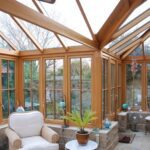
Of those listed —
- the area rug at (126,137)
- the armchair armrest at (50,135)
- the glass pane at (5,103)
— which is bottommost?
the area rug at (126,137)

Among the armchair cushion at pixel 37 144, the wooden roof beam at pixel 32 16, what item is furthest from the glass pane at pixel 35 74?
the wooden roof beam at pixel 32 16

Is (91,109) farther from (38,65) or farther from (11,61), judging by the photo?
(11,61)

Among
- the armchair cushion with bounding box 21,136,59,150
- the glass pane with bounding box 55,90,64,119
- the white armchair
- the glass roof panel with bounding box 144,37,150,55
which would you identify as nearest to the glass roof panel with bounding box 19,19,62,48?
the glass pane with bounding box 55,90,64,119

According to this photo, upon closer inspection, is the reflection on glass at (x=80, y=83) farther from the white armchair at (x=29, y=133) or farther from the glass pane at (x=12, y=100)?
the glass pane at (x=12, y=100)

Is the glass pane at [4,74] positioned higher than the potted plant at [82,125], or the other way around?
the glass pane at [4,74]

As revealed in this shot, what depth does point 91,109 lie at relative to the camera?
524cm

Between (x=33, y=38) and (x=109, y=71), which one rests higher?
(x=33, y=38)

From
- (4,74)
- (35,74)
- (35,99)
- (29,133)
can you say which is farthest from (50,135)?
(4,74)

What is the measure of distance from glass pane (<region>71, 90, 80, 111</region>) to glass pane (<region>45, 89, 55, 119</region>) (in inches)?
23.1

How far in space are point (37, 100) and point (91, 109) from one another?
1.59 metres

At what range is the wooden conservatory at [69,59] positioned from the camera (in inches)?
162

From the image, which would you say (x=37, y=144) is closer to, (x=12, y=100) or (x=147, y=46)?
(x=12, y=100)

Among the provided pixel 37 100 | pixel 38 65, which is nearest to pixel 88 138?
pixel 37 100

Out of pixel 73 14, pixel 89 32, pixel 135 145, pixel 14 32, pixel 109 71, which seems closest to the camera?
pixel 73 14
